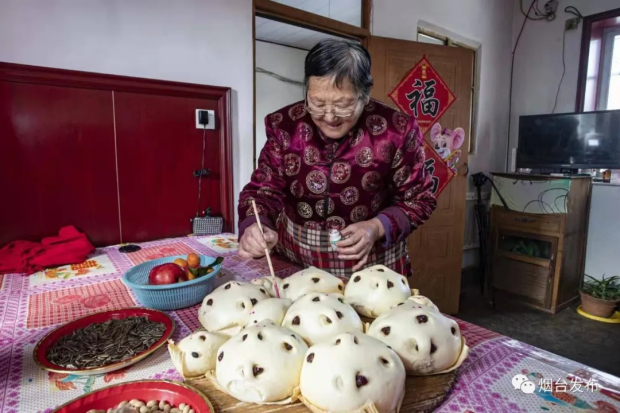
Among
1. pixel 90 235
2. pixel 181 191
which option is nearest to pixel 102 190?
pixel 90 235

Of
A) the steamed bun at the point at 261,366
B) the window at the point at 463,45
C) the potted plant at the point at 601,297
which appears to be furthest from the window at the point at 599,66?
the steamed bun at the point at 261,366

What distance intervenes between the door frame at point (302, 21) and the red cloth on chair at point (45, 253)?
1153mm

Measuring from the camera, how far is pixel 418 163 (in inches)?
58.2

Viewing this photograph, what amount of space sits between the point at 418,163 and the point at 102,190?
166 centimetres

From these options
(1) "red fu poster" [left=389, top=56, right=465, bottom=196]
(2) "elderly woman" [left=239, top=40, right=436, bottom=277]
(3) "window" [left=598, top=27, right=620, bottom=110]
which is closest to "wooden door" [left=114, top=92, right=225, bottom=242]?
A: (2) "elderly woman" [left=239, top=40, right=436, bottom=277]

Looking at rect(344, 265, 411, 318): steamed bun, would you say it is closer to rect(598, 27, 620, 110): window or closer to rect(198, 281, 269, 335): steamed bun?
rect(198, 281, 269, 335): steamed bun

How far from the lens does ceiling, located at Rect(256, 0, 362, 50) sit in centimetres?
325

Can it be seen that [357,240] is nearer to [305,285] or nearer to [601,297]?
[305,285]

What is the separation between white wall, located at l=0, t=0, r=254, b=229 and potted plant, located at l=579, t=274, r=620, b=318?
3.38 m

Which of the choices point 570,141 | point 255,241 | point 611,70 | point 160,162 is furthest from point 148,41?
point 611,70

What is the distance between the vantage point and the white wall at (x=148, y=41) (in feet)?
5.82

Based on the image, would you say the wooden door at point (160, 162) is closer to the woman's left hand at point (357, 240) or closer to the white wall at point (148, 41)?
the white wall at point (148, 41)

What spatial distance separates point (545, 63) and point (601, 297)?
8.13 ft

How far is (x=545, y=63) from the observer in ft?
13.4
